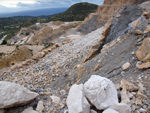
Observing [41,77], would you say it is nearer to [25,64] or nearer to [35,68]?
[35,68]

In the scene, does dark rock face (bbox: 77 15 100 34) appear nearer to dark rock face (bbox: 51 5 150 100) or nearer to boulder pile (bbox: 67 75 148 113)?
dark rock face (bbox: 51 5 150 100)

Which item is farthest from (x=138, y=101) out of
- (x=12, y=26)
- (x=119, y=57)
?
(x=12, y=26)

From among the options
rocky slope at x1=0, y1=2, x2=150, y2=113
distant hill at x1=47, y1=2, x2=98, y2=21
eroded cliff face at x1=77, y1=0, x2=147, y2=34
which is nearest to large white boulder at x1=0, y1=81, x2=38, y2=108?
rocky slope at x1=0, y1=2, x2=150, y2=113

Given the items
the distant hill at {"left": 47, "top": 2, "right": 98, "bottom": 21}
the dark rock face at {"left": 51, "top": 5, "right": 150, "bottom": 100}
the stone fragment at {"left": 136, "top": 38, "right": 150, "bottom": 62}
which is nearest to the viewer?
the stone fragment at {"left": 136, "top": 38, "right": 150, "bottom": 62}

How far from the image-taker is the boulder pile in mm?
2096

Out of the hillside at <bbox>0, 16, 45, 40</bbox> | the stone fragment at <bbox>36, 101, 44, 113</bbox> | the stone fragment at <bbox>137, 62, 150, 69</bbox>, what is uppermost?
the hillside at <bbox>0, 16, 45, 40</bbox>

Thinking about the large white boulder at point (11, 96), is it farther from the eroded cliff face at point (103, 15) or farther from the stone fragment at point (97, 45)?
the eroded cliff face at point (103, 15)

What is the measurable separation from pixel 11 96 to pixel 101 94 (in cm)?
226

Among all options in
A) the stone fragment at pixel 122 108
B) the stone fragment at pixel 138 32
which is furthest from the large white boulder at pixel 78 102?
the stone fragment at pixel 138 32

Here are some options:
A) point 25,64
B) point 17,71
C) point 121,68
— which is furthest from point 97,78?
point 25,64

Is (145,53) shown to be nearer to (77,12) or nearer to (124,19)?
(124,19)

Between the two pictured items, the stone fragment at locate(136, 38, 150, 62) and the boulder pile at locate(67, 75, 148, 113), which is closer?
the boulder pile at locate(67, 75, 148, 113)

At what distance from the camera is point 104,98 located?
→ 7.39 ft

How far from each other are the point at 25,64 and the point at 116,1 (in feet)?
91.7
